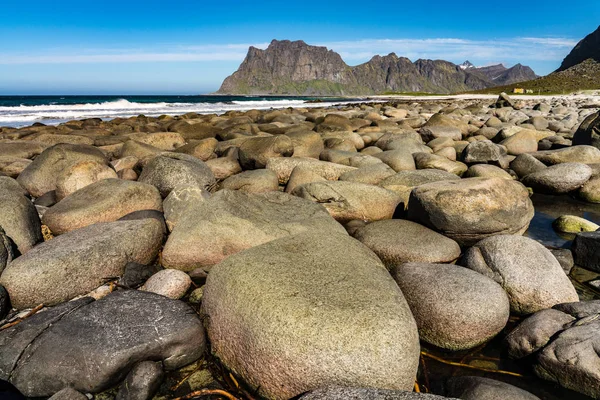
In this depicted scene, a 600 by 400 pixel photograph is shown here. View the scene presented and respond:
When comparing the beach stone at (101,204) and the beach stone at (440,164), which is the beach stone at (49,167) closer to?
the beach stone at (101,204)

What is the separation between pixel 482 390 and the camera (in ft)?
8.39

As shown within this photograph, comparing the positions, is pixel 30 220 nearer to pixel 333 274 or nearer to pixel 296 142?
pixel 333 274

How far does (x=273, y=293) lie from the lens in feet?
9.18

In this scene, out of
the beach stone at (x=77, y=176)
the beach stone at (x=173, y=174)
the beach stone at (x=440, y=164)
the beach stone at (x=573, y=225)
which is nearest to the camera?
the beach stone at (x=573, y=225)

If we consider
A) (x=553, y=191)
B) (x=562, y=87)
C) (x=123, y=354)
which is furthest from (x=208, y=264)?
(x=562, y=87)

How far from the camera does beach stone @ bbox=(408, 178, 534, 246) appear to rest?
4562 mm

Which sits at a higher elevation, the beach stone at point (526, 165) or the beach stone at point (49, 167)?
the beach stone at point (49, 167)

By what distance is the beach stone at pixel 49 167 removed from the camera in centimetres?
680

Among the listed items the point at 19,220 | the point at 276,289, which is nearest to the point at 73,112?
the point at 19,220

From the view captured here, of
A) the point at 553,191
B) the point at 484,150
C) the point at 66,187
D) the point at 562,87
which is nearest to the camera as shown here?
the point at 66,187

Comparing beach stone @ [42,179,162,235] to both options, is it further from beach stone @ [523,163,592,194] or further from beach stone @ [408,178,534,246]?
beach stone @ [523,163,592,194]

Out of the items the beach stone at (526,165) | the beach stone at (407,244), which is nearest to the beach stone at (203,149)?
the beach stone at (407,244)

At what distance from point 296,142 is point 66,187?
508 cm

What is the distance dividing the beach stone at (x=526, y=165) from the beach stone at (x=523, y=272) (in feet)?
18.5
